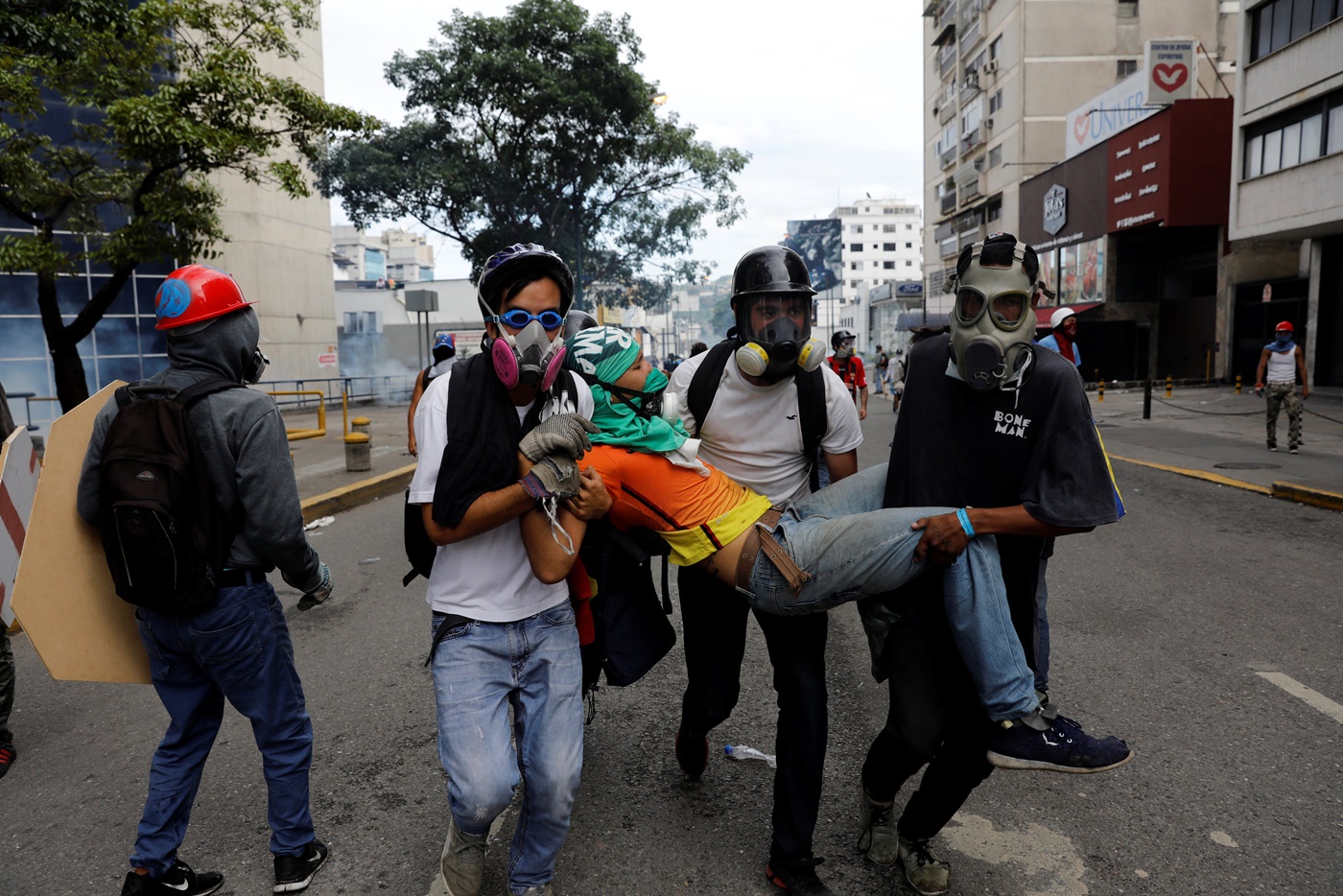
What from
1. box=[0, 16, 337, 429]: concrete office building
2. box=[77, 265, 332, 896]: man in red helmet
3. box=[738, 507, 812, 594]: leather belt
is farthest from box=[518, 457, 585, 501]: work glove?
box=[0, 16, 337, 429]: concrete office building

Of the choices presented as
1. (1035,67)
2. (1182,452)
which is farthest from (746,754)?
(1035,67)

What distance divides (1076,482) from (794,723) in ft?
3.50

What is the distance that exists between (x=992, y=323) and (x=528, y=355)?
1303 mm

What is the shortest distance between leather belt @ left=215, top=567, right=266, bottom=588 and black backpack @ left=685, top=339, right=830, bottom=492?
4.86 feet

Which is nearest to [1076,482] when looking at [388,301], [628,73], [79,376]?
[79,376]

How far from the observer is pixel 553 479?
2.25m

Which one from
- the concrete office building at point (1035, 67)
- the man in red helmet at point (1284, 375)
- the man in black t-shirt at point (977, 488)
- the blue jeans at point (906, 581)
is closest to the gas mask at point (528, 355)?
the blue jeans at point (906, 581)

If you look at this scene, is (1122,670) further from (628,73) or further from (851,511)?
(628,73)

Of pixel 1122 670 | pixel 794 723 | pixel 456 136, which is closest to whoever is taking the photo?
pixel 794 723

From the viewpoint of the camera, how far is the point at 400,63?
2567cm

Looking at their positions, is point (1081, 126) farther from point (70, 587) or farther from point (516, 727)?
point (70, 587)

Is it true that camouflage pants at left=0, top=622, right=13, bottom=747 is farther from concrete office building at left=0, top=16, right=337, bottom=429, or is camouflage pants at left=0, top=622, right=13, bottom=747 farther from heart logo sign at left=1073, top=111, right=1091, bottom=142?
heart logo sign at left=1073, top=111, right=1091, bottom=142

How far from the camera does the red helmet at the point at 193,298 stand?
261 centimetres

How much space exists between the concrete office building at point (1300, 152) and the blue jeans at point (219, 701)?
2449 cm
